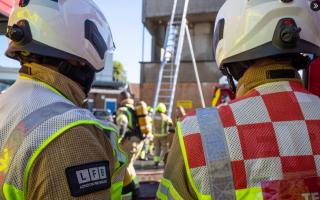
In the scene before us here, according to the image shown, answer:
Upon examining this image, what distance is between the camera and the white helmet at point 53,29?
5.80 ft

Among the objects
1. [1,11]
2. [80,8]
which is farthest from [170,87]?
[80,8]

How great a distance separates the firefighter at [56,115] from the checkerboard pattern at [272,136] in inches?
18.9

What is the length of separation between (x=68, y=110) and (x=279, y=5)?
88 centimetres

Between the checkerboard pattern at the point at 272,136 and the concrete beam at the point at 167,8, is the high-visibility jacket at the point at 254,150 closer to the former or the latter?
the checkerboard pattern at the point at 272,136

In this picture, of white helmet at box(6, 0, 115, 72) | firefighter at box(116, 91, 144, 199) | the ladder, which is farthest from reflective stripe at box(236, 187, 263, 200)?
the ladder

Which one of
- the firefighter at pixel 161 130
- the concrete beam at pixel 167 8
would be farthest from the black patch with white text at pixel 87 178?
the concrete beam at pixel 167 8

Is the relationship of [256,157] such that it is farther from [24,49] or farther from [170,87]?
[170,87]

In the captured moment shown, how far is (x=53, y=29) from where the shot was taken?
5.92ft

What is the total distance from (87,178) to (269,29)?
86cm

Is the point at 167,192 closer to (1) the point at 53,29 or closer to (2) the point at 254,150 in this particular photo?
(2) the point at 254,150

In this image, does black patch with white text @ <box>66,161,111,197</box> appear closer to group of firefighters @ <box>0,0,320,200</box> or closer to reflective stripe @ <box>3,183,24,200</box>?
group of firefighters @ <box>0,0,320,200</box>

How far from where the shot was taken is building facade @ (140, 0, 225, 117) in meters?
15.6

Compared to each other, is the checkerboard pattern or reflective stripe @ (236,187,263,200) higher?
the checkerboard pattern

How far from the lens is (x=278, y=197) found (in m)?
1.28
